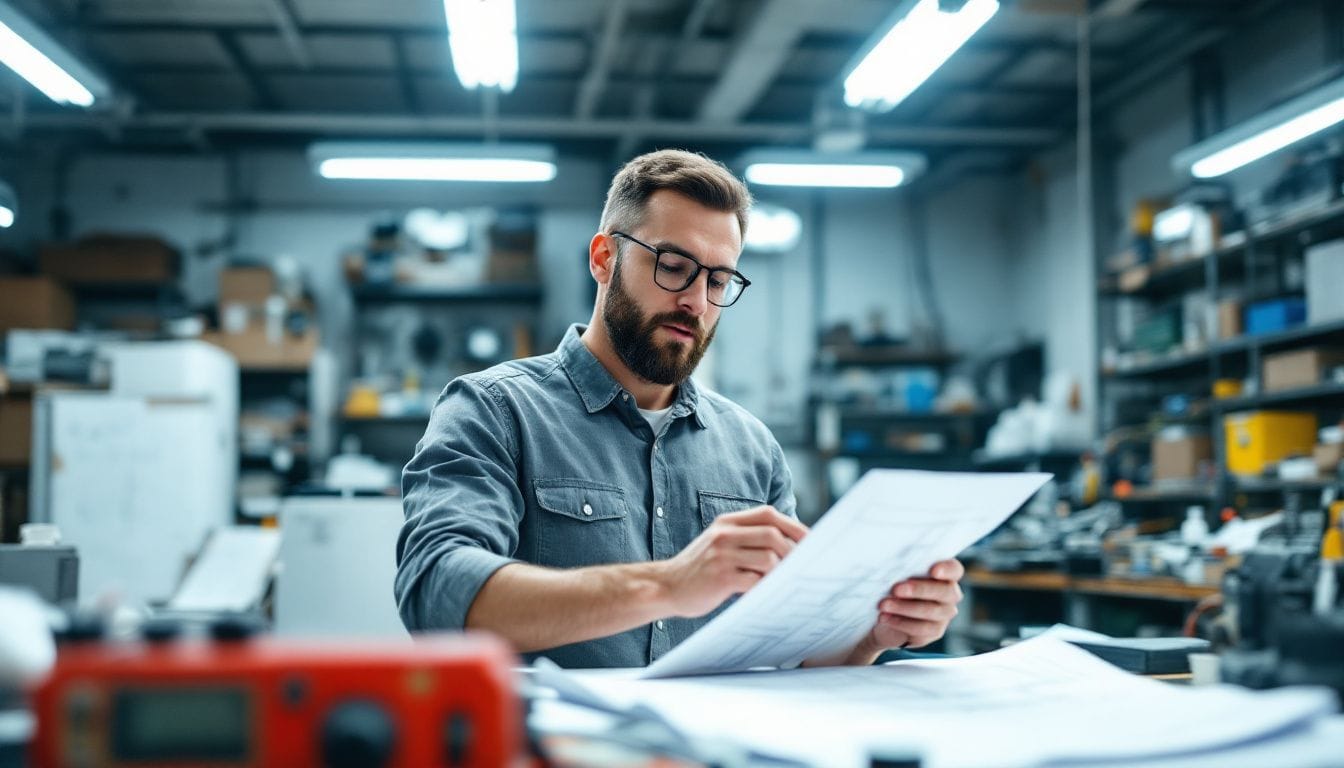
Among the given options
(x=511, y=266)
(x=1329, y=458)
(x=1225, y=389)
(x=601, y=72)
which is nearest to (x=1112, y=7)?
(x=1225, y=389)

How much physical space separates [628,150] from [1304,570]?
6474 millimetres

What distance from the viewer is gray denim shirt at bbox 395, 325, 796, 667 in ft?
4.06

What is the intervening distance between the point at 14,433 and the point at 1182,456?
19.9 feet

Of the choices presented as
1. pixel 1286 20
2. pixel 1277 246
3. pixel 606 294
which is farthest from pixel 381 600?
pixel 1286 20

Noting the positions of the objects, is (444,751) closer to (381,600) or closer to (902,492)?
(902,492)

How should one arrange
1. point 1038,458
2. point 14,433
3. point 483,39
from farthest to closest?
1. point 1038,458
2. point 14,433
3. point 483,39

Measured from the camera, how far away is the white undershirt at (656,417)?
64.9 inches

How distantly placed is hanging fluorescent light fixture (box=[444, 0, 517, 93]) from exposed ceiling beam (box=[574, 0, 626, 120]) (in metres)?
1.02

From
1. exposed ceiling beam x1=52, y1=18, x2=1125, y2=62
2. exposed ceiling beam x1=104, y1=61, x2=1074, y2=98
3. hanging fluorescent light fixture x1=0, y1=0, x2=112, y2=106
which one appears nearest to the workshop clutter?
exposed ceiling beam x1=104, y1=61, x2=1074, y2=98

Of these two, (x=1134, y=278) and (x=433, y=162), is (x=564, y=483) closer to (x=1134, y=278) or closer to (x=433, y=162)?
(x=433, y=162)

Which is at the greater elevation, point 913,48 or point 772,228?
point 913,48

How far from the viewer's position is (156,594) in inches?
217

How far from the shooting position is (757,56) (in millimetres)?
5625

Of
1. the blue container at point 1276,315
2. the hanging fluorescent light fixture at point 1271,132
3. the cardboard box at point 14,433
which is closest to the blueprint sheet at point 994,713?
the hanging fluorescent light fixture at point 1271,132
